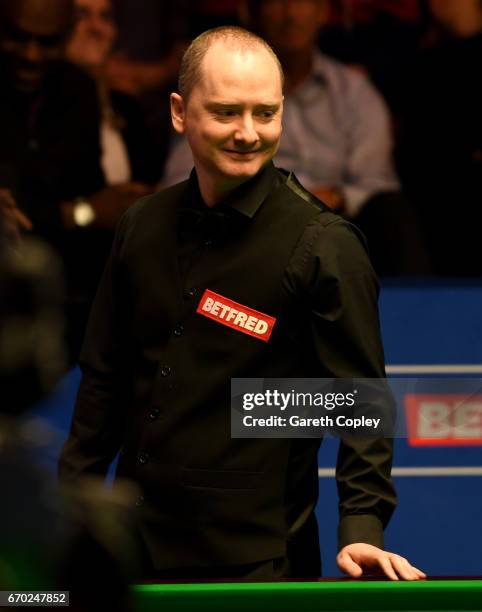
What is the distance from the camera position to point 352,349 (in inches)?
89.9

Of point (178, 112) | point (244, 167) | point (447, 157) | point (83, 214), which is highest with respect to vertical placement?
point (447, 157)

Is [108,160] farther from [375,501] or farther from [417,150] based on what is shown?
[375,501]

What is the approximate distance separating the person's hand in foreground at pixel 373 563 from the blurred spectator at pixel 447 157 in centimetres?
259

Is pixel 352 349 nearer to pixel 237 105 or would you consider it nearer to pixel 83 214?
pixel 237 105

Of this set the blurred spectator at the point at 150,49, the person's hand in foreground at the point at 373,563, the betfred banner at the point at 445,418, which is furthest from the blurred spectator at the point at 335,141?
the person's hand in foreground at the point at 373,563

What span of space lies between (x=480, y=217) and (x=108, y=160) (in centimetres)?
131

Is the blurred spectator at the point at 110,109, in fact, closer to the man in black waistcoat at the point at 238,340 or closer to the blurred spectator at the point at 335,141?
the blurred spectator at the point at 335,141

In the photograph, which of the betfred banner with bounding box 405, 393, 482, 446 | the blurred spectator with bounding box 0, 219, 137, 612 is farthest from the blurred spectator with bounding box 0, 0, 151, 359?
the blurred spectator with bounding box 0, 219, 137, 612

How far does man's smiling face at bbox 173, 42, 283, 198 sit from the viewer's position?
229cm

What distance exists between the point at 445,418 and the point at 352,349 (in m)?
1.79

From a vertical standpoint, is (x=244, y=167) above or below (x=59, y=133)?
below

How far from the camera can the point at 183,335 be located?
2371 mm

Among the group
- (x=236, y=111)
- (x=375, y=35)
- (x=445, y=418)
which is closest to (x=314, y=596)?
(x=236, y=111)

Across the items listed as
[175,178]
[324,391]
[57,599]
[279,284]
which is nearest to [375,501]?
Answer: [324,391]
